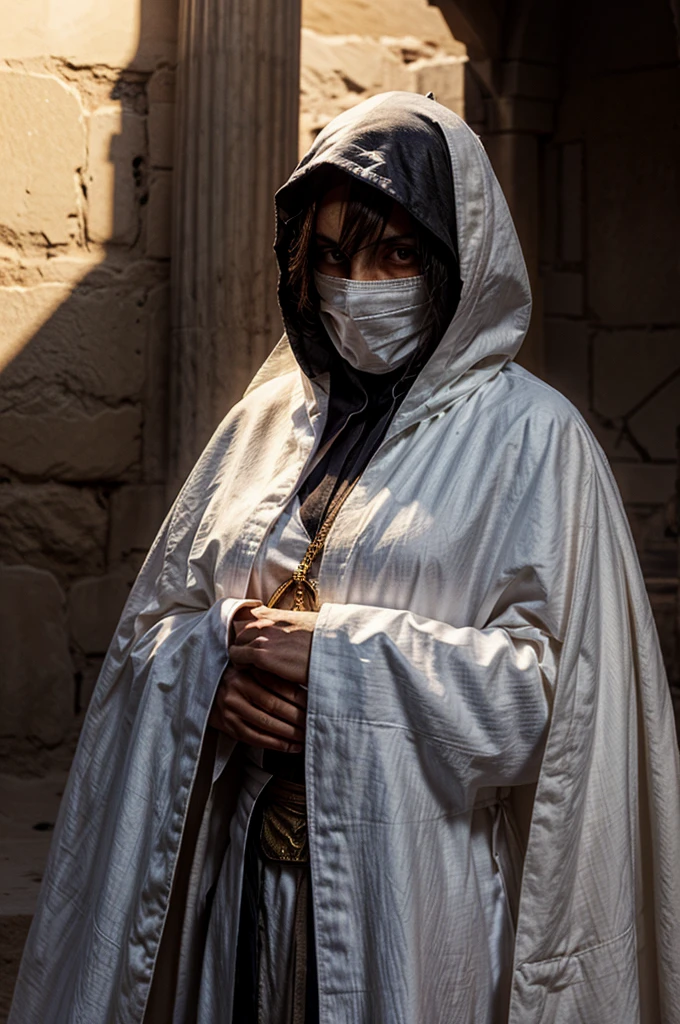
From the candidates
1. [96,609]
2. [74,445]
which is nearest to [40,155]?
[74,445]

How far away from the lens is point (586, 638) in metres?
1.79

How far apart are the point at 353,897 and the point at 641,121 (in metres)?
5.57

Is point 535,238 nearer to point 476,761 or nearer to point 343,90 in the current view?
point 343,90

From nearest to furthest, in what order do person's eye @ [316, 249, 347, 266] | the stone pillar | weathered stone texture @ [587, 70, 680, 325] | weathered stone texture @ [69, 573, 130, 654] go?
person's eye @ [316, 249, 347, 266], the stone pillar, weathered stone texture @ [69, 573, 130, 654], weathered stone texture @ [587, 70, 680, 325]

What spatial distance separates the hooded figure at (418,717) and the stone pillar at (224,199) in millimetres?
1507

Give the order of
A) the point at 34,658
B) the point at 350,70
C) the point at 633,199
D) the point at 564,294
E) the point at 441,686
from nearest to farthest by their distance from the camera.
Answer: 1. the point at 441,686
2. the point at 34,658
3. the point at 350,70
4. the point at 633,199
5. the point at 564,294

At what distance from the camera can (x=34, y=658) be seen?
3.71 metres

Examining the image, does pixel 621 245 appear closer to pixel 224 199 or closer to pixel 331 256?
pixel 224 199

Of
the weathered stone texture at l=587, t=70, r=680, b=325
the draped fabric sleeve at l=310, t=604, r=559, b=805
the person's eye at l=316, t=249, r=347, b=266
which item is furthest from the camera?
the weathered stone texture at l=587, t=70, r=680, b=325

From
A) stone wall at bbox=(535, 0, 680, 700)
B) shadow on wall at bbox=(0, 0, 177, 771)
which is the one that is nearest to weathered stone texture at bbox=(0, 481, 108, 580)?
shadow on wall at bbox=(0, 0, 177, 771)

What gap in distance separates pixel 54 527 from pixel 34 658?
1.28ft

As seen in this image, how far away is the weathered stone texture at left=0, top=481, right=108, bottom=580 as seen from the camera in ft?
12.0

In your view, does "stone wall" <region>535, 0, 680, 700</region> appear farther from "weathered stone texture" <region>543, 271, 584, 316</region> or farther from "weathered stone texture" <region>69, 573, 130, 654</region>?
"weathered stone texture" <region>69, 573, 130, 654</region>

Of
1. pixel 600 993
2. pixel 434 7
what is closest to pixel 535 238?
pixel 434 7
